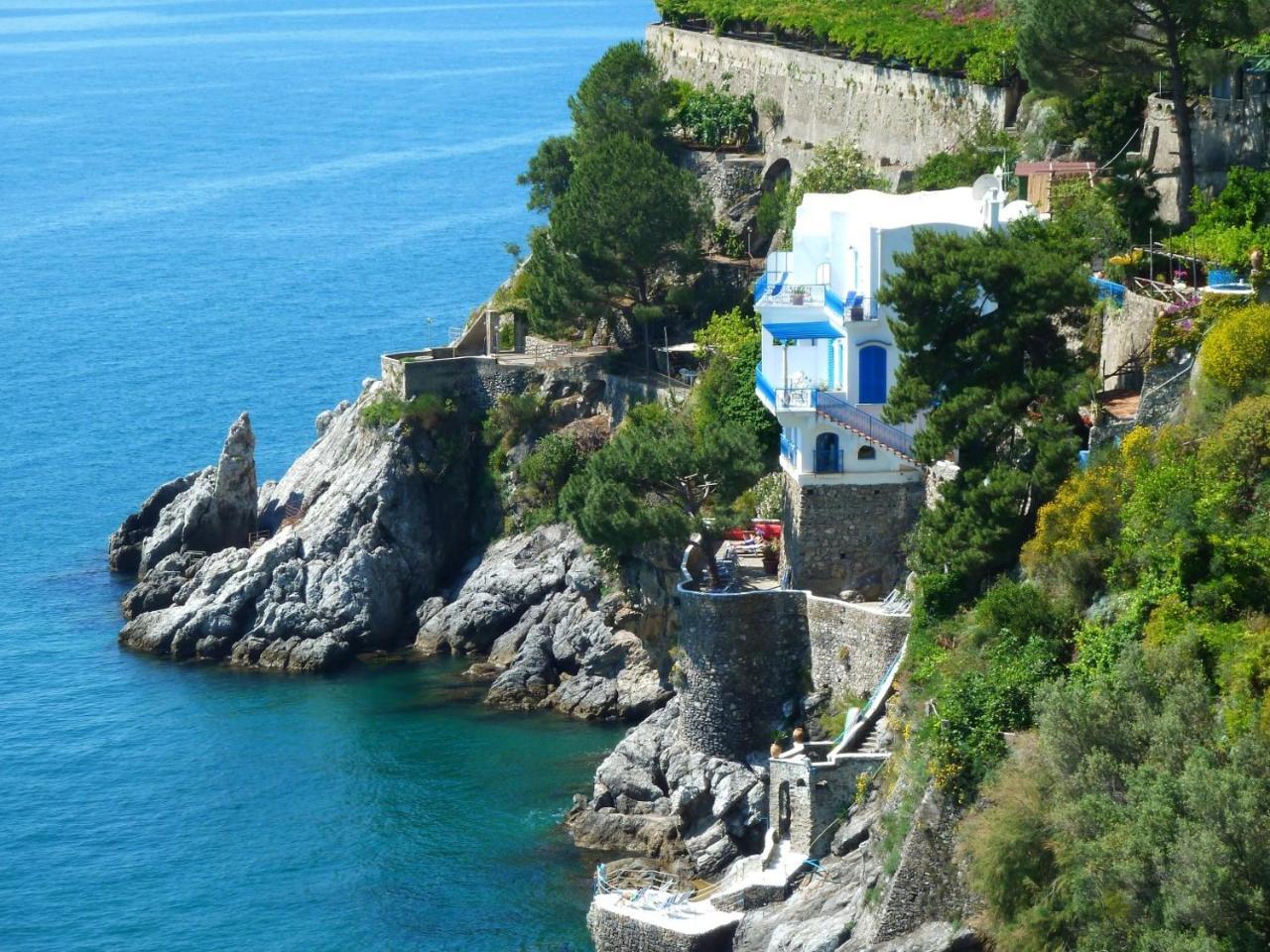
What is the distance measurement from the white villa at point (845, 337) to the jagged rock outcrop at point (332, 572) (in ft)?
56.6

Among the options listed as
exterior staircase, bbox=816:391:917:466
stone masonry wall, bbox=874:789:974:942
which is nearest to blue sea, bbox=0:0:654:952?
stone masonry wall, bbox=874:789:974:942

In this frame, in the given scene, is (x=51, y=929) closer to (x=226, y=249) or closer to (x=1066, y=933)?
(x=1066, y=933)

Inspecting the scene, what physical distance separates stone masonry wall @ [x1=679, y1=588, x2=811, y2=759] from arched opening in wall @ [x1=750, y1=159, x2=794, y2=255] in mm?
21758

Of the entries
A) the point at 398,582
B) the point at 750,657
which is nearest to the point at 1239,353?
the point at 750,657

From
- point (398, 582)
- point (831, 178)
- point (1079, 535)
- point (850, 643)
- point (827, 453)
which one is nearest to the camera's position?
point (1079, 535)

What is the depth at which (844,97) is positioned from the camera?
7569 cm

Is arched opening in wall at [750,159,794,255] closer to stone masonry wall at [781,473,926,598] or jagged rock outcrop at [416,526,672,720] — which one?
jagged rock outcrop at [416,526,672,720]

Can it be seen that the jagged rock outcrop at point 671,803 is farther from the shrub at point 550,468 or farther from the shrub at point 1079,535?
the shrub at point 550,468

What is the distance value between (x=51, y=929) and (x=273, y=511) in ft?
78.6

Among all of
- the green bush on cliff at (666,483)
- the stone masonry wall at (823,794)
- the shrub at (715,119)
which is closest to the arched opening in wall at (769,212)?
the shrub at (715,119)

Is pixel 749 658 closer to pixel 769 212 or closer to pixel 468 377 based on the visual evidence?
pixel 468 377

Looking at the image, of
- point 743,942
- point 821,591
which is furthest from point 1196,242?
point 743,942

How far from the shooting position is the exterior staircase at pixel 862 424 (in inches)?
2047

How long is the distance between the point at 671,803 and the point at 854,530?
7406mm
